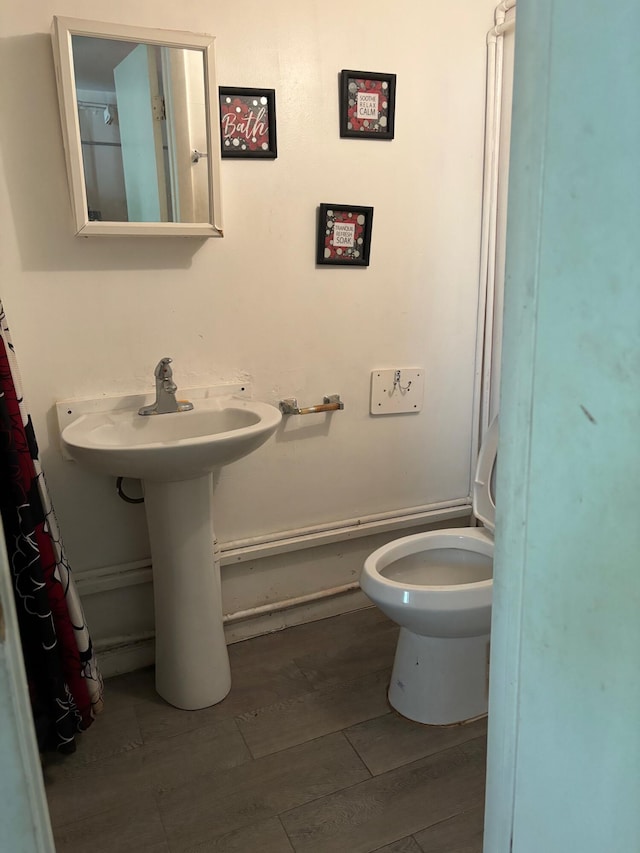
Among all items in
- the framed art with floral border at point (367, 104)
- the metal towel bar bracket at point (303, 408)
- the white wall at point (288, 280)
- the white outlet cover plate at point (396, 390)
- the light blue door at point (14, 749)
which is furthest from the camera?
the white outlet cover plate at point (396, 390)

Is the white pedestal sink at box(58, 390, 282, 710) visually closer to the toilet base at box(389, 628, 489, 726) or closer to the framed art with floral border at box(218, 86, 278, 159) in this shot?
the toilet base at box(389, 628, 489, 726)

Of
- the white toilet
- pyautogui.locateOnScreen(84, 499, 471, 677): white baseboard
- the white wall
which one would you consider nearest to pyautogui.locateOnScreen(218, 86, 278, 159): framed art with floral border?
the white wall

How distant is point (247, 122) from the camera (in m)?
1.68

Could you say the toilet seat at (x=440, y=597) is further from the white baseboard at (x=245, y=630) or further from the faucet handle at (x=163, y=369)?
the faucet handle at (x=163, y=369)

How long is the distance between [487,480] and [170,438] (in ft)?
2.86

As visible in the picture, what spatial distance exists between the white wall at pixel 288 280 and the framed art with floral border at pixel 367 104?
3 cm

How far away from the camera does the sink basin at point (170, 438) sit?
4.46ft

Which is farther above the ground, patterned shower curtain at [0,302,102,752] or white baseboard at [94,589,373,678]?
patterned shower curtain at [0,302,102,752]

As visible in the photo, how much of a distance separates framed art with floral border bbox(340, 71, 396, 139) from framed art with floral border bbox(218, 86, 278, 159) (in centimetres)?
22

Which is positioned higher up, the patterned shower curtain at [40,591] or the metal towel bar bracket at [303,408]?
the metal towel bar bracket at [303,408]

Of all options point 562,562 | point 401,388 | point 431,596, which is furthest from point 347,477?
point 562,562

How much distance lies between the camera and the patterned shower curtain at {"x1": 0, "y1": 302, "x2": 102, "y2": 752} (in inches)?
54.2

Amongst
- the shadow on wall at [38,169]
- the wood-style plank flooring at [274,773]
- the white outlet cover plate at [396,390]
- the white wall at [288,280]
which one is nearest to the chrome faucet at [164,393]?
the white wall at [288,280]

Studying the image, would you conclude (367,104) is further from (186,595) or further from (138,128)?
(186,595)
